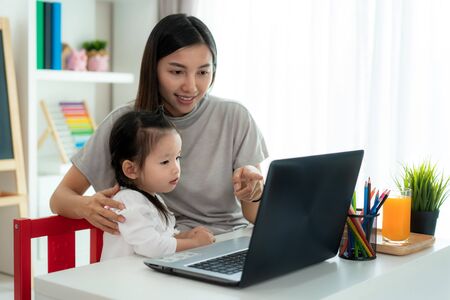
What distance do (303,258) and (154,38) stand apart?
850 millimetres

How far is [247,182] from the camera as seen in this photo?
159 cm

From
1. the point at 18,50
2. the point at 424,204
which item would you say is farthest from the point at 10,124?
the point at 424,204

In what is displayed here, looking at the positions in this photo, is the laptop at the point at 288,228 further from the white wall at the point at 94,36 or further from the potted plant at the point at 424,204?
the white wall at the point at 94,36

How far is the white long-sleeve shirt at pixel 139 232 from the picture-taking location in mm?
1426

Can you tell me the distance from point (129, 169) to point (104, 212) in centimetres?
14

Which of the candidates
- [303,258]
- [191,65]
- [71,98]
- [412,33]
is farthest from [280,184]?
[71,98]

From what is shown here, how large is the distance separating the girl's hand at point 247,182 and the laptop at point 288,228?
196 millimetres

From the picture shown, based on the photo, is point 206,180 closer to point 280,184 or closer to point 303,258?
point 303,258

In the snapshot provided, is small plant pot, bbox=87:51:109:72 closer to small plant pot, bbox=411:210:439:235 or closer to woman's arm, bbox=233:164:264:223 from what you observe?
woman's arm, bbox=233:164:264:223

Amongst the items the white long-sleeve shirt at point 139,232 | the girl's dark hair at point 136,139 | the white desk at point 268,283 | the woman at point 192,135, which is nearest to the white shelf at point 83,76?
the woman at point 192,135

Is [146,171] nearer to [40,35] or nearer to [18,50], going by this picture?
[18,50]

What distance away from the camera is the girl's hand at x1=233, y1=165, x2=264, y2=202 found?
5.14 ft

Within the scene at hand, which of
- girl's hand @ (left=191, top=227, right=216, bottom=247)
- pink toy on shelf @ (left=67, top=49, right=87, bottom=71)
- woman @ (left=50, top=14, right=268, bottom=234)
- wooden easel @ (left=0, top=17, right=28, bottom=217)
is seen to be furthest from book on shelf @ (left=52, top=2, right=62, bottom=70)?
girl's hand @ (left=191, top=227, right=216, bottom=247)

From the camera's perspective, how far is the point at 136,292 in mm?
1136
